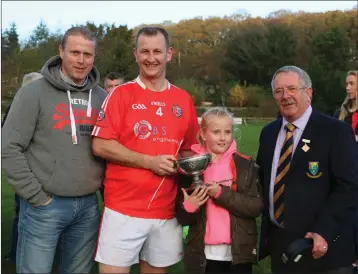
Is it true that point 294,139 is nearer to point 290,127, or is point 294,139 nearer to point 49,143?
point 290,127

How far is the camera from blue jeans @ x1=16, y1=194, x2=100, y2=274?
10.5 feet

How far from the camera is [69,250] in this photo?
11.3 ft

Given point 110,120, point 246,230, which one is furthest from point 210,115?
point 246,230

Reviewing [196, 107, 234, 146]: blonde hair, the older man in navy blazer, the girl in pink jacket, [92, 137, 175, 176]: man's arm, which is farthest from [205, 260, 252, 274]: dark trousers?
[196, 107, 234, 146]: blonde hair

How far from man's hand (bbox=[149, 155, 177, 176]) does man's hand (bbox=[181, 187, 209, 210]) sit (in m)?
0.20

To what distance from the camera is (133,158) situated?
3154 millimetres

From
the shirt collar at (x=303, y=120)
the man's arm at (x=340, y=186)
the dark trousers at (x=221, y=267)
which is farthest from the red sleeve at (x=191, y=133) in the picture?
the man's arm at (x=340, y=186)

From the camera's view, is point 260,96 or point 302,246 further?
point 260,96

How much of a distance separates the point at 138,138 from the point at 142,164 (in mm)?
195

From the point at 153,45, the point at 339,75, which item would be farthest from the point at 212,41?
the point at 153,45

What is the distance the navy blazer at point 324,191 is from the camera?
10.3 feet

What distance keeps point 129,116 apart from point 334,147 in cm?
143

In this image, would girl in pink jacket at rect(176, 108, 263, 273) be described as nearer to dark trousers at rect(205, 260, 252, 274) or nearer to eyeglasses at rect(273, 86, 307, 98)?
dark trousers at rect(205, 260, 252, 274)

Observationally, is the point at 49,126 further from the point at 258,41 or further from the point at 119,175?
the point at 258,41
